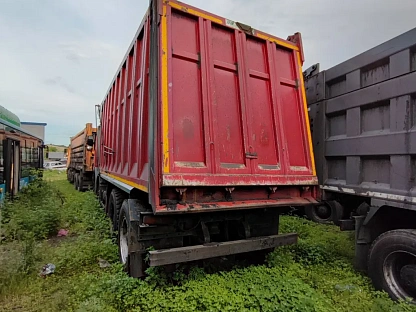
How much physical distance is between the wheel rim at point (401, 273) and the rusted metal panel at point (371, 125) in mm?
572

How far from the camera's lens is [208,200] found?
287 centimetres

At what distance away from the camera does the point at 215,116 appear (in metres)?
3.02

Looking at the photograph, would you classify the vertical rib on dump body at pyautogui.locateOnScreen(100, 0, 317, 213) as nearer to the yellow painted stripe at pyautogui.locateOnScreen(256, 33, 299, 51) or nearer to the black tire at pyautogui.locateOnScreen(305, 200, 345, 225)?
the yellow painted stripe at pyautogui.locateOnScreen(256, 33, 299, 51)

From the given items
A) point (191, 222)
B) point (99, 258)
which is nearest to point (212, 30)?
point (191, 222)

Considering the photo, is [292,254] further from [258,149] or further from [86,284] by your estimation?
[86,284]

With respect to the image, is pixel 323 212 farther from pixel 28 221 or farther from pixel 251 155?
pixel 28 221

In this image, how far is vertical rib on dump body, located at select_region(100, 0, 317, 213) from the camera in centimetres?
272

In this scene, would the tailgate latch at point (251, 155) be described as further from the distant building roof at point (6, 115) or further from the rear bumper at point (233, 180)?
the distant building roof at point (6, 115)

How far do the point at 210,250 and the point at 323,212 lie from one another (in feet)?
8.86

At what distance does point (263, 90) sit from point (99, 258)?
136 inches

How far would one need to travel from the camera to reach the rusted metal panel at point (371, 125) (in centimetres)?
292

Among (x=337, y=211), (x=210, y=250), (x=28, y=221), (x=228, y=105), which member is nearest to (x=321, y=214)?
(x=337, y=211)

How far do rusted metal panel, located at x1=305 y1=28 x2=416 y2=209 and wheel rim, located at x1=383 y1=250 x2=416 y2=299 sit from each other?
57 centimetres

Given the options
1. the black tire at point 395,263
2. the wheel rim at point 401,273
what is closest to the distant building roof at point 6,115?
the black tire at point 395,263
